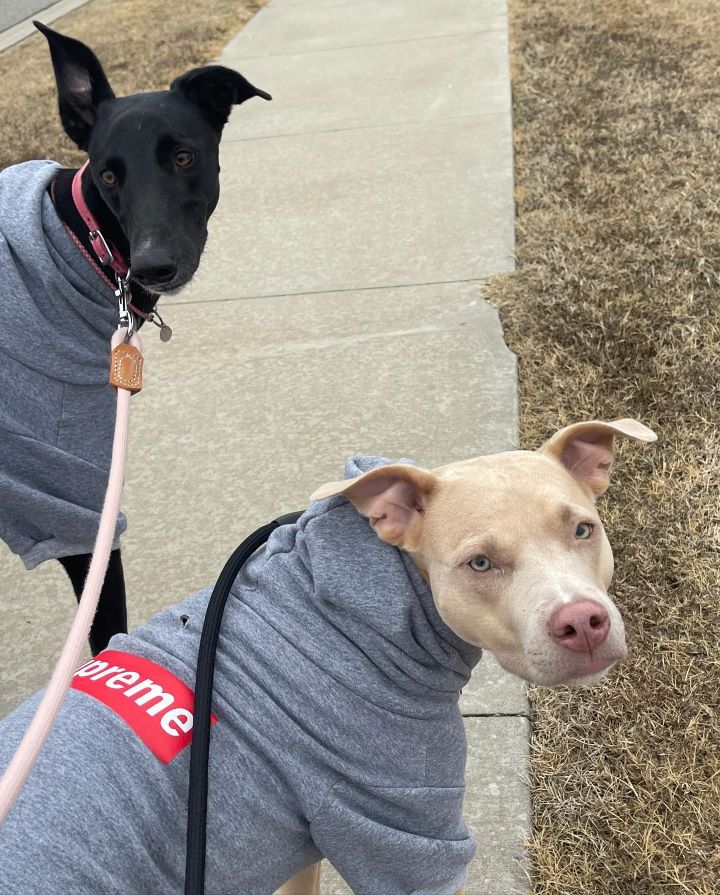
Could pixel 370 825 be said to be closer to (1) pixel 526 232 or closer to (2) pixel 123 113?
(2) pixel 123 113

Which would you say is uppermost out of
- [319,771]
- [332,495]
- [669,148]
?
[332,495]

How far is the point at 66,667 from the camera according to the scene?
1613mm

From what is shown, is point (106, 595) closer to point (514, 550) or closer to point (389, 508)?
point (389, 508)

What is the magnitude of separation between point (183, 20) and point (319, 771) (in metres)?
11.1

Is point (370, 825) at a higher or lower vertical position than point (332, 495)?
lower

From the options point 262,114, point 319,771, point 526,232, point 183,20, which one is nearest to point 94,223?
point 319,771

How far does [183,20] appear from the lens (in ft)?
36.0

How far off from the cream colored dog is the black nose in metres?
0.97

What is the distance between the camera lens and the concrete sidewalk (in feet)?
10.9

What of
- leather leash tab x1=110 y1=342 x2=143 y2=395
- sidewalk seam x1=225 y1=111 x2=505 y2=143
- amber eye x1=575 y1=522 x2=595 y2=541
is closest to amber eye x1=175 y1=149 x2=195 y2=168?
leather leash tab x1=110 y1=342 x2=143 y2=395

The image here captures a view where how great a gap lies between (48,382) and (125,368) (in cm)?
31

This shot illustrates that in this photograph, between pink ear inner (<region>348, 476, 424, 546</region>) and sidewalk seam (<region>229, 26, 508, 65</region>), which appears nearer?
pink ear inner (<region>348, 476, 424, 546</region>)

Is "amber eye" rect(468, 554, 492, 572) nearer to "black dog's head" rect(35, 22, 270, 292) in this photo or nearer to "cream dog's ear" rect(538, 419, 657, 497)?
"cream dog's ear" rect(538, 419, 657, 497)

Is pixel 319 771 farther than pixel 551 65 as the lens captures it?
No
